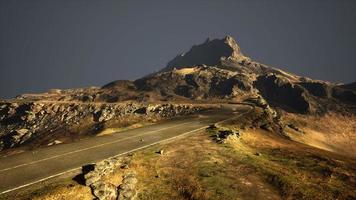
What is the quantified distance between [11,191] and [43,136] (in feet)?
135

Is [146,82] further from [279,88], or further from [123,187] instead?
[123,187]

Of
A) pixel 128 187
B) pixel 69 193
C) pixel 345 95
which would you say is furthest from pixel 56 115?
pixel 345 95

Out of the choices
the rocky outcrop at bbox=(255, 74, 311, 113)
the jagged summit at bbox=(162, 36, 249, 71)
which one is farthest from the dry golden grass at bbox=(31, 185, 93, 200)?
the jagged summit at bbox=(162, 36, 249, 71)

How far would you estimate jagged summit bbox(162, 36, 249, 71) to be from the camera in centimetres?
14050

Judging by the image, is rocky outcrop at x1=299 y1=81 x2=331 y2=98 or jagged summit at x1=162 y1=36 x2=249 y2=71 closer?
rocky outcrop at x1=299 y1=81 x2=331 y2=98

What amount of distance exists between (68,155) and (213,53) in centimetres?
13970

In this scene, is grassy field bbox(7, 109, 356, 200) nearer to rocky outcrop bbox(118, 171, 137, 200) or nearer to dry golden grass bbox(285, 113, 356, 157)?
rocky outcrop bbox(118, 171, 137, 200)

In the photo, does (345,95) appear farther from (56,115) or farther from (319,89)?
(56,115)

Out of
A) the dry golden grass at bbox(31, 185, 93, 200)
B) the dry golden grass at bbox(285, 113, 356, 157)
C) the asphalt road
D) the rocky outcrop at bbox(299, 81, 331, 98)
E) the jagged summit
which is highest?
the jagged summit

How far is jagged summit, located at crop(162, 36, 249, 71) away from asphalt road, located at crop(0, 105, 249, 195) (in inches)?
4144

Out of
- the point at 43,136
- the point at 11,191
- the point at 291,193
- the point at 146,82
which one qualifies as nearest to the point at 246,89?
the point at 146,82

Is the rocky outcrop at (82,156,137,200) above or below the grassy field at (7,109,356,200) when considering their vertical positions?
above

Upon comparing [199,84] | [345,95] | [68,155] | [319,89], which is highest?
[199,84]

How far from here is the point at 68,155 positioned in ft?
67.9
